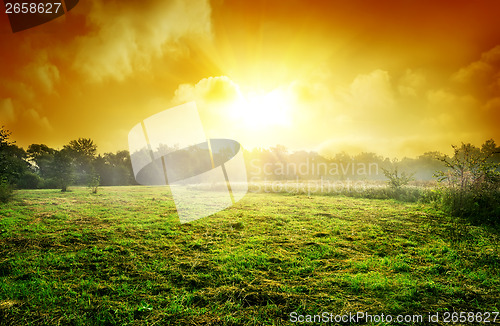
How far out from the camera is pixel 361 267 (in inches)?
159

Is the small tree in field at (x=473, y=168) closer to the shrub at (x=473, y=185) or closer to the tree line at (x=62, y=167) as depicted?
the shrub at (x=473, y=185)

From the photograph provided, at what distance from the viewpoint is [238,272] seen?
12.8ft

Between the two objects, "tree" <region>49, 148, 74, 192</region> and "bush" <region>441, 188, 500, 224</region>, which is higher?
"tree" <region>49, 148, 74, 192</region>

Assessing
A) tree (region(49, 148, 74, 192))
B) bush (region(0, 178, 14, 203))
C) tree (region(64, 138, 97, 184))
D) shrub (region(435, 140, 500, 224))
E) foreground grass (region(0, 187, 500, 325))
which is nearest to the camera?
foreground grass (region(0, 187, 500, 325))

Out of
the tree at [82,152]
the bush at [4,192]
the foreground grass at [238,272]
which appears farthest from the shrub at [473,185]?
the tree at [82,152]

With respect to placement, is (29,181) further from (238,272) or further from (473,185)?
(473,185)

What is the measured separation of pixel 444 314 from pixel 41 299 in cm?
557

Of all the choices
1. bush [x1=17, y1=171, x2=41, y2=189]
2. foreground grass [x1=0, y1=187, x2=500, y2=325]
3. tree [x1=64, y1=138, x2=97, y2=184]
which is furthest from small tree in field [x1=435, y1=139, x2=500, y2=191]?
tree [x1=64, y1=138, x2=97, y2=184]

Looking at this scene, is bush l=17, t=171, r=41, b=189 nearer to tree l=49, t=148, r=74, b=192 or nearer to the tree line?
the tree line

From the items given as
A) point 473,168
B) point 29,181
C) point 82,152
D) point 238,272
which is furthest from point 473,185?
point 82,152

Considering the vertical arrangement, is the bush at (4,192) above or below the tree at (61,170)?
below

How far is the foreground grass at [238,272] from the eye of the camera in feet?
9.26

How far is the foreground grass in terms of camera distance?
9.26 ft

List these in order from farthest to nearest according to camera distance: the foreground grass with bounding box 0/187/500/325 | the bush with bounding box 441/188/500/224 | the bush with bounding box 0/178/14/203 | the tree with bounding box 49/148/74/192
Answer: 1. the tree with bounding box 49/148/74/192
2. the bush with bounding box 0/178/14/203
3. the bush with bounding box 441/188/500/224
4. the foreground grass with bounding box 0/187/500/325
